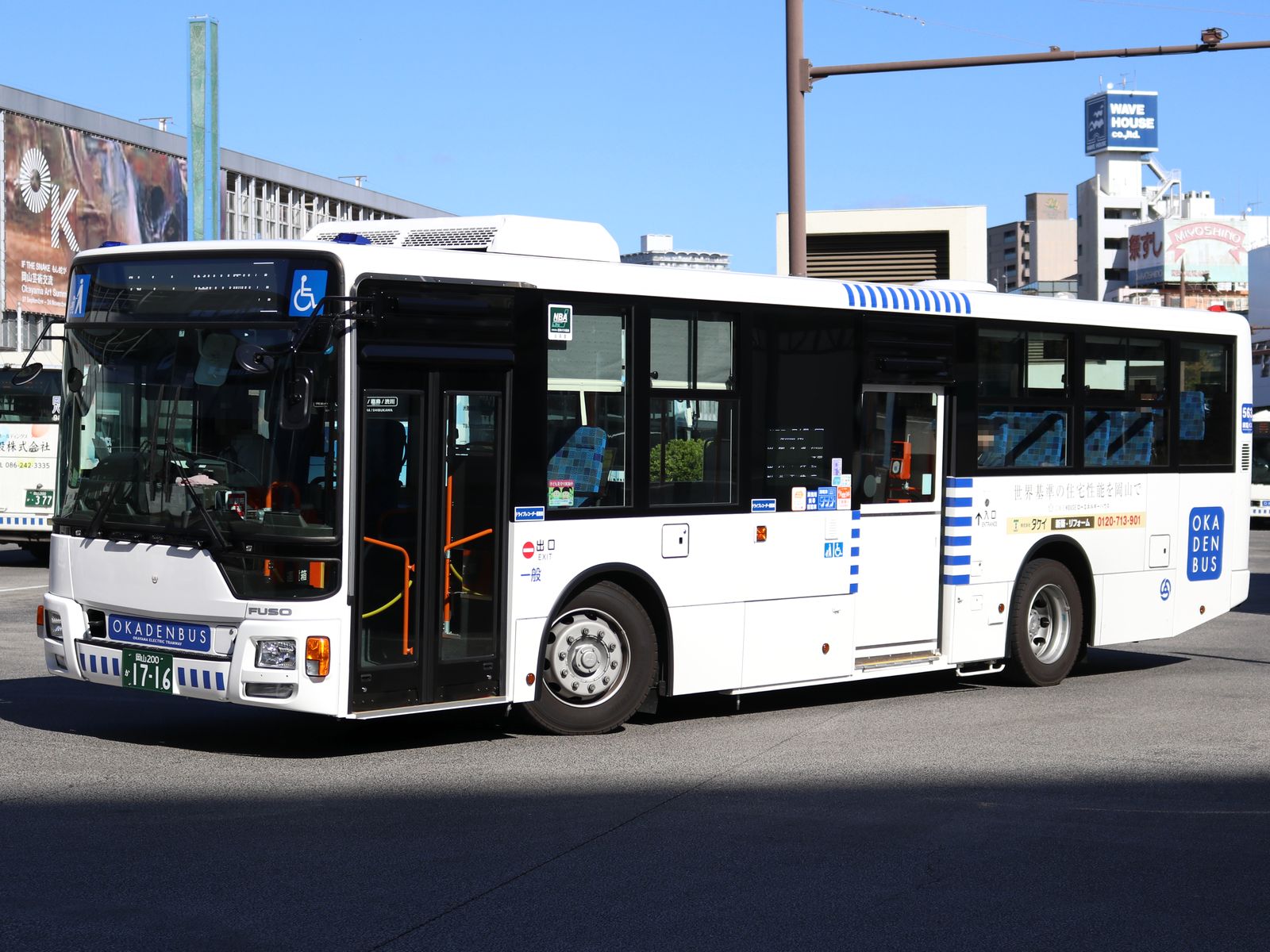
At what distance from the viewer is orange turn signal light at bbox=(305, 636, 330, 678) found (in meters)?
9.19

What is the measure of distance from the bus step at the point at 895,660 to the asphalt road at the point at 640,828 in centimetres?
32

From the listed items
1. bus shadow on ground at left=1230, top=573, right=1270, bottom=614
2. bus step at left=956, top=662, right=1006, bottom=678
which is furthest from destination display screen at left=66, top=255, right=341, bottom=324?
bus shadow on ground at left=1230, top=573, right=1270, bottom=614

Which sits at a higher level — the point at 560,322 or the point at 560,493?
the point at 560,322

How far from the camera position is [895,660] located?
1260 centimetres

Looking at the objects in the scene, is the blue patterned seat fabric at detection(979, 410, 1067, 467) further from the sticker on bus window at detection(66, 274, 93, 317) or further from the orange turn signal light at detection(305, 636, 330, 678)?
the sticker on bus window at detection(66, 274, 93, 317)

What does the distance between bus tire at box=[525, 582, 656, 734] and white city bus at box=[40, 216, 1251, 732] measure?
2 centimetres

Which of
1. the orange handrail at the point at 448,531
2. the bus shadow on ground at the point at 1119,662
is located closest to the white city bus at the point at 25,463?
the bus shadow on ground at the point at 1119,662

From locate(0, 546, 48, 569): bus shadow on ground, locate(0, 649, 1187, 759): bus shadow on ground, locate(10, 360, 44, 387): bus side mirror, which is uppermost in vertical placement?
locate(10, 360, 44, 387): bus side mirror

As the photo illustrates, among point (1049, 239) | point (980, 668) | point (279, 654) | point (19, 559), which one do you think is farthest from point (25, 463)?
point (1049, 239)

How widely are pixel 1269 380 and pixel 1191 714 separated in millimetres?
90225

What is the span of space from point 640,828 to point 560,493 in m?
2.86

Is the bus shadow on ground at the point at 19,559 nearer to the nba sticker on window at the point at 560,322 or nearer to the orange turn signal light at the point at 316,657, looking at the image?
the nba sticker on window at the point at 560,322

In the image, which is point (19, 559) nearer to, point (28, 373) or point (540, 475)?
point (28, 373)

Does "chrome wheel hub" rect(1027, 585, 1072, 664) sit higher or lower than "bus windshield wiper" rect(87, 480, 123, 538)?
lower
